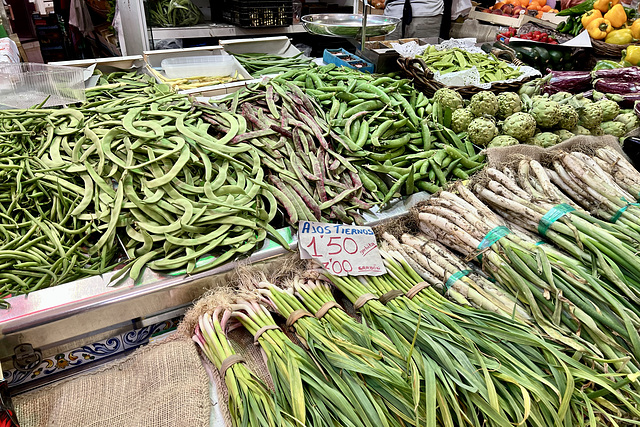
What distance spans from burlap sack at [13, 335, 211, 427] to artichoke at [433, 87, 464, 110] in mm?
2210

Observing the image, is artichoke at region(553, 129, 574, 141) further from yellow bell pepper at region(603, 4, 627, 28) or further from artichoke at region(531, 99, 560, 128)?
yellow bell pepper at region(603, 4, 627, 28)

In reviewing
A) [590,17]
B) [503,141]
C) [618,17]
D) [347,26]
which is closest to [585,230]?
[503,141]

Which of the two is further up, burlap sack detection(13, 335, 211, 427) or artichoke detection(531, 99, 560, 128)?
artichoke detection(531, 99, 560, 128)

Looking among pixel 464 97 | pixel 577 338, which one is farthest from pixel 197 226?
pixel 464 97

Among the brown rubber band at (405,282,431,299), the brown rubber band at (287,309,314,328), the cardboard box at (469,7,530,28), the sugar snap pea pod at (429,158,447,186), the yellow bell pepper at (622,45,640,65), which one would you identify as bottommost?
the brown rubber band at (287,309,314,328)

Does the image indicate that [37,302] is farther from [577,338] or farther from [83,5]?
[83,5]

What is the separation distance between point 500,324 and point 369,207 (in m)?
0.87

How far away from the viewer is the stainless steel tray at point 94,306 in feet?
4.54

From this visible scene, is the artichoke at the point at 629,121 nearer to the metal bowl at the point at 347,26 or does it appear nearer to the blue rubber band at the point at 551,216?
the blue rubber band at the point at 551,216

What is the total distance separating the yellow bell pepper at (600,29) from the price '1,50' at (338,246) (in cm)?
491

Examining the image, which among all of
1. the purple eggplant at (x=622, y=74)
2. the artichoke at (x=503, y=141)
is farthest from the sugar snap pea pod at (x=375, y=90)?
the purple eggplant at (x=622, y=74)

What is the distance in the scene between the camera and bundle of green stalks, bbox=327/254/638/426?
1122 millimetres

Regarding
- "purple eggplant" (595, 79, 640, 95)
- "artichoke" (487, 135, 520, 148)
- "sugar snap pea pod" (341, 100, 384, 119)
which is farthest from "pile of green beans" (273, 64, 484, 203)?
"purple eggplant" (595, 79, 640, 95)

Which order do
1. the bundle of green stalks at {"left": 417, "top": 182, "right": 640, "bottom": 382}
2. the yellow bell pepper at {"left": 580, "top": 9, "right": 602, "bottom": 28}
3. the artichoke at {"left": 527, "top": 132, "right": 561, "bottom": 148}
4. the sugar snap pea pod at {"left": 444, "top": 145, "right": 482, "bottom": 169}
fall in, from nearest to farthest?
the bundle of green stalks at {"left": 417, "top": 182, "right": 640, "bottom": 382}
the sugar snap pea pod at {"left": 444, "top": 145, "right": 482, "bottom": 169}
the artichoke at {"left": 527, "top": 132, "right": 561, "bottom": 148}
the yellow bell pepper at {"left": 580, "top": 9, "right": 602, "bottom": 28}
